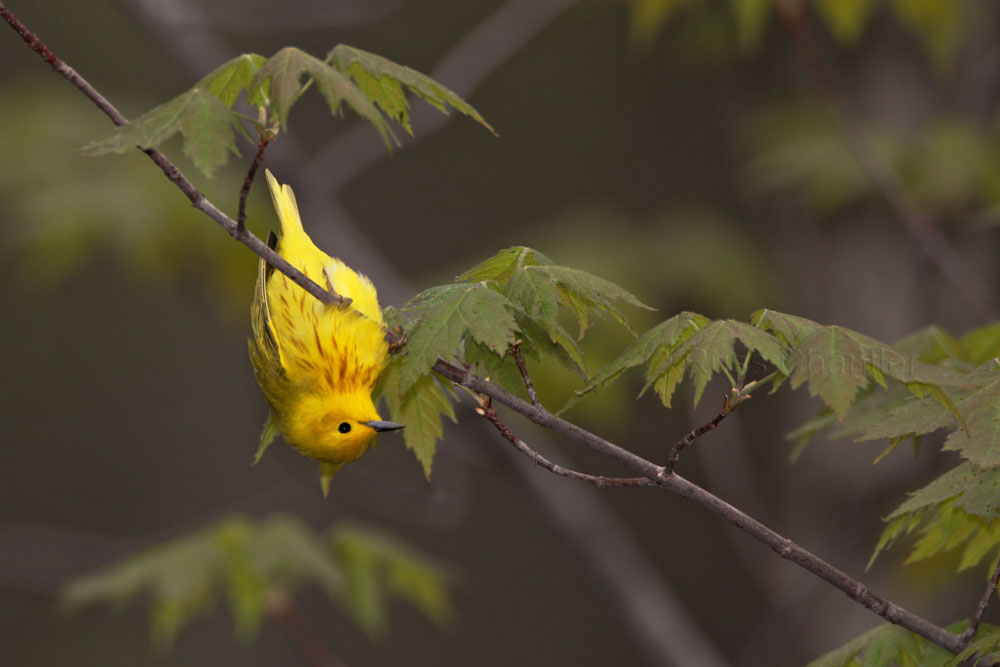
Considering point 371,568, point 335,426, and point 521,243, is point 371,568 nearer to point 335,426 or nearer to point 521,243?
point 335,426

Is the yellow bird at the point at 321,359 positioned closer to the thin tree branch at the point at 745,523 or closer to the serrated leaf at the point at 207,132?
the thin tree branch at the point at 745,523

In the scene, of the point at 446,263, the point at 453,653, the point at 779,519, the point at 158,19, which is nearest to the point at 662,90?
the point at 446,263

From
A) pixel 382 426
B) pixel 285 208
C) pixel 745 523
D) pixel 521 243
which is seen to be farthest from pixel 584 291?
pixel 521 243

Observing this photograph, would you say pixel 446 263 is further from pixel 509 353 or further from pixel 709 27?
pixel 509 353

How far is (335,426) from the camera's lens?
2.13 metres

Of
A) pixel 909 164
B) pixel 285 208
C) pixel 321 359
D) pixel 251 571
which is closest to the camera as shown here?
pixel 321 359

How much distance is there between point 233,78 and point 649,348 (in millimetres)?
769

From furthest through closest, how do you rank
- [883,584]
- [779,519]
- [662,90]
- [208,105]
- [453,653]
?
1. [453,653]
2. [662,90]
3. [779,519]
4. [883,584]
5. [208,105]

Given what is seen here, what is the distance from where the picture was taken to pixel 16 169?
3.56 metres

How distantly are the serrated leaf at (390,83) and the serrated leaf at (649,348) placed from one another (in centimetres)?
38

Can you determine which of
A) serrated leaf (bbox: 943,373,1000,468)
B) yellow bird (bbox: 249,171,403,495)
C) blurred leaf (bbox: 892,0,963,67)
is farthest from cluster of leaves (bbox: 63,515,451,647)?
blurred leaf (bbox: 892,0,963,67)

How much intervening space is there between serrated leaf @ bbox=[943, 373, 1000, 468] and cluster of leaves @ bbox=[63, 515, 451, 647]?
6.78 ft

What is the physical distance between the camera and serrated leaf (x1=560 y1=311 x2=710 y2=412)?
1.40 meters

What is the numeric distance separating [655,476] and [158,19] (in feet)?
10.2
